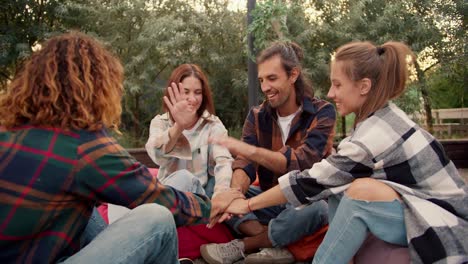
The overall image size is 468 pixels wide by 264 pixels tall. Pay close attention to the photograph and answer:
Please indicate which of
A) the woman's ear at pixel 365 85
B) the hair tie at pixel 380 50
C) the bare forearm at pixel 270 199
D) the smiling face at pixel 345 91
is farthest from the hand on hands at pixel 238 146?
the hair tie at pixel 380 50

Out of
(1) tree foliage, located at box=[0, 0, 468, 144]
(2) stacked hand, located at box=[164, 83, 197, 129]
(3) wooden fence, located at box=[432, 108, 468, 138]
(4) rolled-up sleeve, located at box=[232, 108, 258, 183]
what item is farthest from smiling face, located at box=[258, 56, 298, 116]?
(3) wooden fence, located at box=[432, 108, 468, 138]

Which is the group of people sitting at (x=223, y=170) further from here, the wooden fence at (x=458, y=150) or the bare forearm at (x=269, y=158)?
the wooden fence at (x=458, y=150)

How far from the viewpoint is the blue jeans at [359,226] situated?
1841mm

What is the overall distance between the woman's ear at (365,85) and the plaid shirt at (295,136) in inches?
26.5

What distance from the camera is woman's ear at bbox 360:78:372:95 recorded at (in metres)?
2.04

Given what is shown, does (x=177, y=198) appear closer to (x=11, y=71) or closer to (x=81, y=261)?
(x=81, y=261)

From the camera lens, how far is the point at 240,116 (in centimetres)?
762

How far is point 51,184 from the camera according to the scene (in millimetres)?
1393

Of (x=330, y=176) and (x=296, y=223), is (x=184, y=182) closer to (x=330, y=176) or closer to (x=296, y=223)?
(x=296, y=223)

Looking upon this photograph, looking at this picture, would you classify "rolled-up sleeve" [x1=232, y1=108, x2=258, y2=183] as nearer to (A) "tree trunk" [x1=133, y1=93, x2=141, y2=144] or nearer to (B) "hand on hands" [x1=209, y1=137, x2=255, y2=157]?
(B) "hand on hands" [x1=209, y1=137, x2=255, y2=157]

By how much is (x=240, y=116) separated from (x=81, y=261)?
6.20 metres

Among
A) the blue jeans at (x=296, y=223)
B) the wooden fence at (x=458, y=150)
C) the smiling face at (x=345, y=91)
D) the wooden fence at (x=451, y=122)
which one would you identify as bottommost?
the wooden fence at (x=451, y=122)

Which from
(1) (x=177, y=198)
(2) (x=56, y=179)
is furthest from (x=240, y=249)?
(2) (x=56, y=179)

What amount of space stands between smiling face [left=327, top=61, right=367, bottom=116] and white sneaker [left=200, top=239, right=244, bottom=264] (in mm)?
1023
